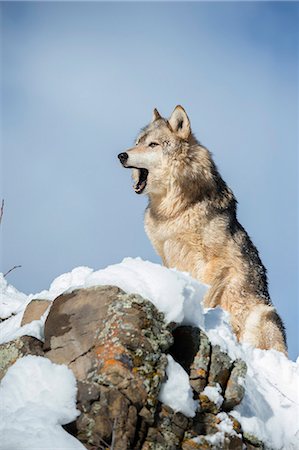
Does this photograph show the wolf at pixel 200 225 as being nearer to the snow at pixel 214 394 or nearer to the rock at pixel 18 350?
the snow at pixel 214 394

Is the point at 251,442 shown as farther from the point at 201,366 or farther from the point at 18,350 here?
the point at 18,350

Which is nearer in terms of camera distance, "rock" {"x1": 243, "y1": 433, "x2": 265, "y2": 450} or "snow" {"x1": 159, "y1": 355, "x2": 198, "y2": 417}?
"snow" {"x1": 159, "y1": 355, "x2": 198, "y2": 417}

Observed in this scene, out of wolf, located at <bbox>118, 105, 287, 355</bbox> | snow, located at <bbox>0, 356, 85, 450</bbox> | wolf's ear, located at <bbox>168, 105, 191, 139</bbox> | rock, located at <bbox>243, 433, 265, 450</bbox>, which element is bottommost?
snow, located at <bbox>0, 356, 85, 450</bbox>

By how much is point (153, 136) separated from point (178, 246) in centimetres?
217

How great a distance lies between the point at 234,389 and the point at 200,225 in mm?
4476

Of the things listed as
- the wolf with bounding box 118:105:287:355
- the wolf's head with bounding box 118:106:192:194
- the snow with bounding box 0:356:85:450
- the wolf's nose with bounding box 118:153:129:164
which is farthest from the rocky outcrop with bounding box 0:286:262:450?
the wolf's head with bounding box 118:106:192:194

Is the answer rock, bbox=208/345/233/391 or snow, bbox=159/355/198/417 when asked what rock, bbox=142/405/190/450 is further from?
rock, bbox=208/345/233/391

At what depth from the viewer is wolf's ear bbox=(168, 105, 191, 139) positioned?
11305 millimetres

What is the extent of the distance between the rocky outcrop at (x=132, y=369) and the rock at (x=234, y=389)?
10 millimetres

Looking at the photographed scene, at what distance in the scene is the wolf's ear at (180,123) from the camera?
11.3 m

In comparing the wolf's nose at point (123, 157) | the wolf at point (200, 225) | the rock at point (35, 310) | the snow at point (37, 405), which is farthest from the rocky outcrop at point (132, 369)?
the wolf's nose at point (123, 157)

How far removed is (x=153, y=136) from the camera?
36.9ft

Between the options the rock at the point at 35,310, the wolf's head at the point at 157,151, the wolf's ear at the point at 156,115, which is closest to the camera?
the rock at the point at 35,310

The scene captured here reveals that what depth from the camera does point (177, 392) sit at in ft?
19.1
